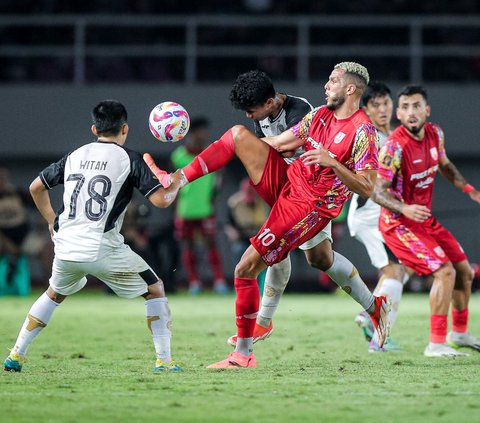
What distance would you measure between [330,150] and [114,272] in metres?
1.89

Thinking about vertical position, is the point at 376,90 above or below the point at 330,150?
above

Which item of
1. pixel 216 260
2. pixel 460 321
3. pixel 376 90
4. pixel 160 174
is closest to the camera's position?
pixel 160 174

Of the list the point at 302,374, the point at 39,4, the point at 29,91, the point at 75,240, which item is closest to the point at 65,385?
the point at 75,240

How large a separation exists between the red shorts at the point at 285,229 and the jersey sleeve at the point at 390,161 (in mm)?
1204

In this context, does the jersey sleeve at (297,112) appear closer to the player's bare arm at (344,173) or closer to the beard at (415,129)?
the player's bare arm at (344,173)

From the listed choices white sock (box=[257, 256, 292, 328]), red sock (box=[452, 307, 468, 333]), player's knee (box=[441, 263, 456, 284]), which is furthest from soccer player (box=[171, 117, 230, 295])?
player's knee (box=[441, 263, 456, 284])

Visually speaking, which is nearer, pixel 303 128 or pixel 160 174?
pixel 160 174

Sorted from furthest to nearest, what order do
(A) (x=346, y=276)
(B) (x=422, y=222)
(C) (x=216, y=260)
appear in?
(C) (x=216, y=260) → (B) (x=422, y=222) → (A) (x=346, y=276)

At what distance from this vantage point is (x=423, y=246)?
380 inches

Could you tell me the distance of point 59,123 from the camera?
823 inches

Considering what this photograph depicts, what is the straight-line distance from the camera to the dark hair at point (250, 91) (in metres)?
8.50

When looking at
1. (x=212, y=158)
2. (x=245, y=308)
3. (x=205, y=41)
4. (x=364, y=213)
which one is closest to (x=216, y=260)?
(x=205, y=41)

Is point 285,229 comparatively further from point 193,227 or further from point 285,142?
point 193,227

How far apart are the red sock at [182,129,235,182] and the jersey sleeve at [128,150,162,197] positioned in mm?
468
